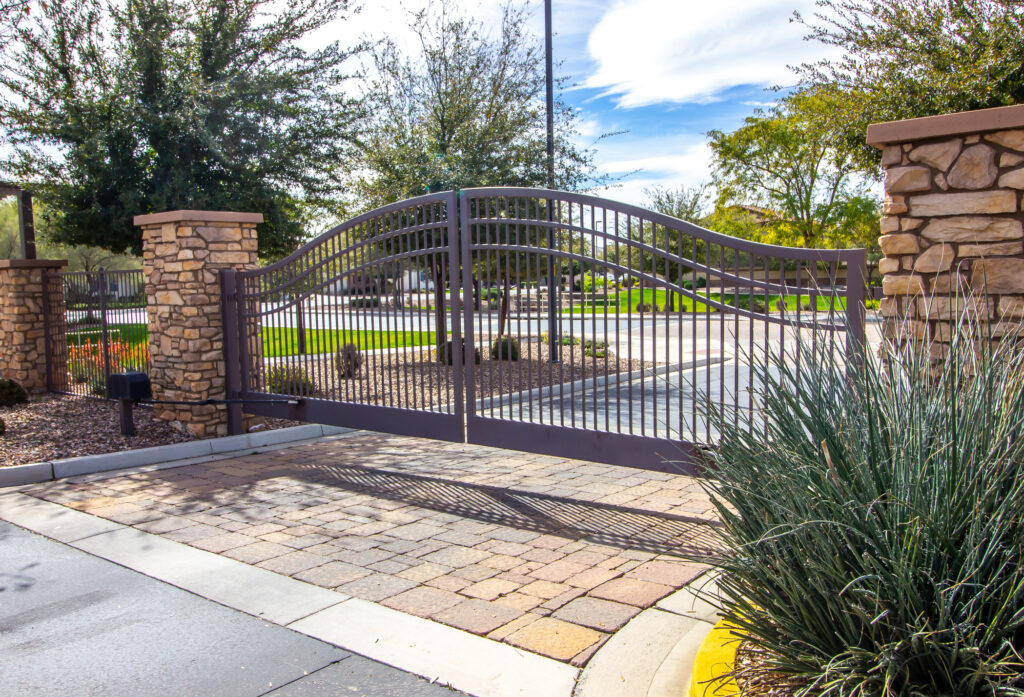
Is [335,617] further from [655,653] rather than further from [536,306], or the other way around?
[536,306]

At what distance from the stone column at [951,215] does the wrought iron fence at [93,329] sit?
8895 millimetres

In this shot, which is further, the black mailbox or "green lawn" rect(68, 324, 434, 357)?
the black mailbox

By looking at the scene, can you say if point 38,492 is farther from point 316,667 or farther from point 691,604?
point 691,604

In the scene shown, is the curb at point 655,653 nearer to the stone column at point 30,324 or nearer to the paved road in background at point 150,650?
the paved road in background at point 150,650

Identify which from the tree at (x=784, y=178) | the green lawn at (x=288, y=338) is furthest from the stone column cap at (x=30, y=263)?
the tree at (x=784, y=178)

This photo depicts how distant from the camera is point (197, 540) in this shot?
18.7 feet

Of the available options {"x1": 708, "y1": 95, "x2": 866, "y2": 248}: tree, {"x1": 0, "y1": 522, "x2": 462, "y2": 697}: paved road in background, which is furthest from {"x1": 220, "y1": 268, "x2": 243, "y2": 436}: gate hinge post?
{"x1": 708, "y1": 95, "x2": 866, "y2": 248}: tree

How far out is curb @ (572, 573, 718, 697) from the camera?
138 inches

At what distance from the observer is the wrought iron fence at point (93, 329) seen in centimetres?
1040

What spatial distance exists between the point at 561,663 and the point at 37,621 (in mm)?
2919

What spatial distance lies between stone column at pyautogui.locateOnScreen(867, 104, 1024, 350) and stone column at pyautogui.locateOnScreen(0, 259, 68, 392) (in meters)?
11.2

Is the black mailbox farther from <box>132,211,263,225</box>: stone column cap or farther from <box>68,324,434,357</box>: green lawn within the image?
<box>132,211,263,225</box>: stone column cap

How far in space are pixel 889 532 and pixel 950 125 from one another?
8.43ft

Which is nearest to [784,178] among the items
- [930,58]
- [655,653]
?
[930,58]
